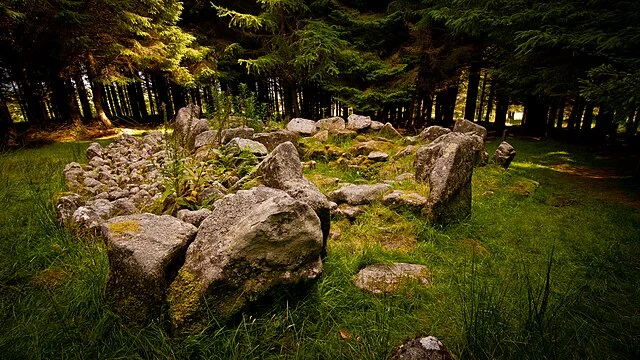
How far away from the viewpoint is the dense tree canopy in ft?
27.0

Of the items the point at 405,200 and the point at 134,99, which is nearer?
the point at 405,200

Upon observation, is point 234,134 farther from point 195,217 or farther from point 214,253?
point 214,253

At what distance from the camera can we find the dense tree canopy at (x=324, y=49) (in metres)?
8.23

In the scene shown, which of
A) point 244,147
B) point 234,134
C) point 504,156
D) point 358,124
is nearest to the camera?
point 244,147

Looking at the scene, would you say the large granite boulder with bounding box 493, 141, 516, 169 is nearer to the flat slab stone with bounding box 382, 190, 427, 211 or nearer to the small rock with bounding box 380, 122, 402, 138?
the small rock with bounding box 380, 122, 402, 138

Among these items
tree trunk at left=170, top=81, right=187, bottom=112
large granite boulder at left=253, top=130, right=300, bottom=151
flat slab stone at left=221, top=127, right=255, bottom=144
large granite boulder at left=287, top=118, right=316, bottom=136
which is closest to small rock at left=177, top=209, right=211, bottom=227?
flat slab stone at left=221, top=127, right=255, bottom=144

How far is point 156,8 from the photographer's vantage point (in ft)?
40.2

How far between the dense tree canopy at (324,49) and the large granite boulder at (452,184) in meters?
4.71

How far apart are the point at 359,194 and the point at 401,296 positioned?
2.13 meters

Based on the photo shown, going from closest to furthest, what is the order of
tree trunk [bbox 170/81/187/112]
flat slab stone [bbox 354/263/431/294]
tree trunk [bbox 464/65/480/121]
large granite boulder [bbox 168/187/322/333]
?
1. large granite boulder [bbox 168/187/322/333]
2. flat slab stone [bbox 354/263/431/294]
3. tree trunk [bbox 464/65/480/121]
4. tree trunk [bbox 170/81/187/112]

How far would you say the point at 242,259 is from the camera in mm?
1977

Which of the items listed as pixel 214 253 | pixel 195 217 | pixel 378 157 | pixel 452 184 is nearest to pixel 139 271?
pixel 214 253

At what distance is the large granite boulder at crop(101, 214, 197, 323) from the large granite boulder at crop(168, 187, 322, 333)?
106 mm

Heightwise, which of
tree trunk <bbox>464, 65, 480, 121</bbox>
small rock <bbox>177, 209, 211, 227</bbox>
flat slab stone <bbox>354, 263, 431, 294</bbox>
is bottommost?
flat slab stone <bbox>354, 263, 431, 294</bbox>
